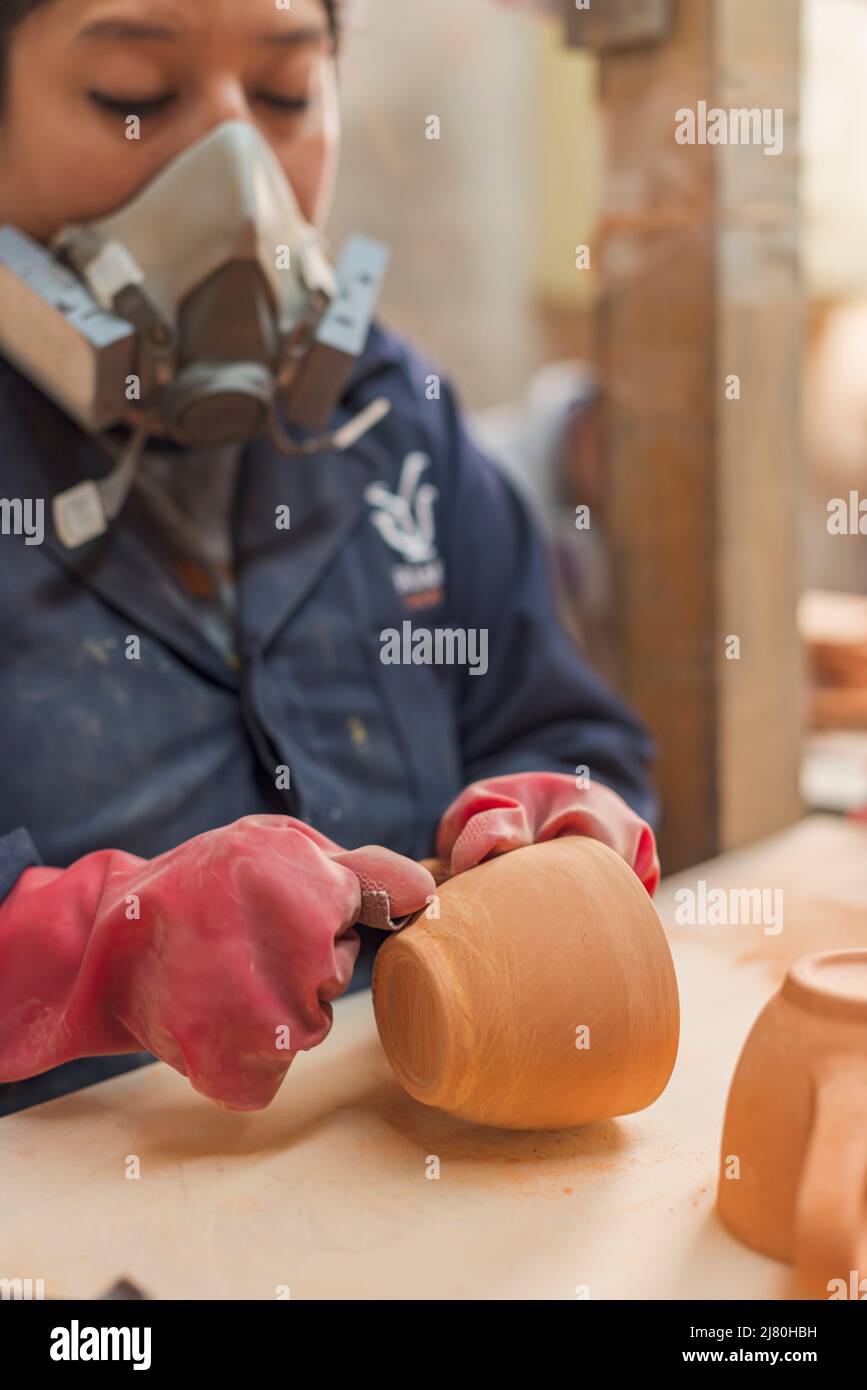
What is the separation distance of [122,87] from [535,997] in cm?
82

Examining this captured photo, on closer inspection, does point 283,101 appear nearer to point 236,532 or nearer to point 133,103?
point 133,103

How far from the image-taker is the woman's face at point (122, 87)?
3.76 feet

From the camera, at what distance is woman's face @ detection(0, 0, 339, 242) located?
1146mm

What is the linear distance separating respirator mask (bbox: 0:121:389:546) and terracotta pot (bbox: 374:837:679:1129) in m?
0.52

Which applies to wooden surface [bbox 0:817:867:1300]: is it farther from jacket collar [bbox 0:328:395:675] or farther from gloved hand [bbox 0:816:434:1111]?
jacket collar [bbox 0:328:395:675]

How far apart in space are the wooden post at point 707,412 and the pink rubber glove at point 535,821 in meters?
0.76

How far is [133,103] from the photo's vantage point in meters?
1.17

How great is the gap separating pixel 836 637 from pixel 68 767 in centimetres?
157

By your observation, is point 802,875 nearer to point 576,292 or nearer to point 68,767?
point 68,767

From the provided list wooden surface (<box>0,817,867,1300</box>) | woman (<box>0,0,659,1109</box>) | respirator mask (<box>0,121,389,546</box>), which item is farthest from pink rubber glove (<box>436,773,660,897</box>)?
respirator mask (<box>0,121,389,546</box>)

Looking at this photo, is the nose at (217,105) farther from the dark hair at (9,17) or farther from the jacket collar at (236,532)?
the jacket collar at (236,532)
